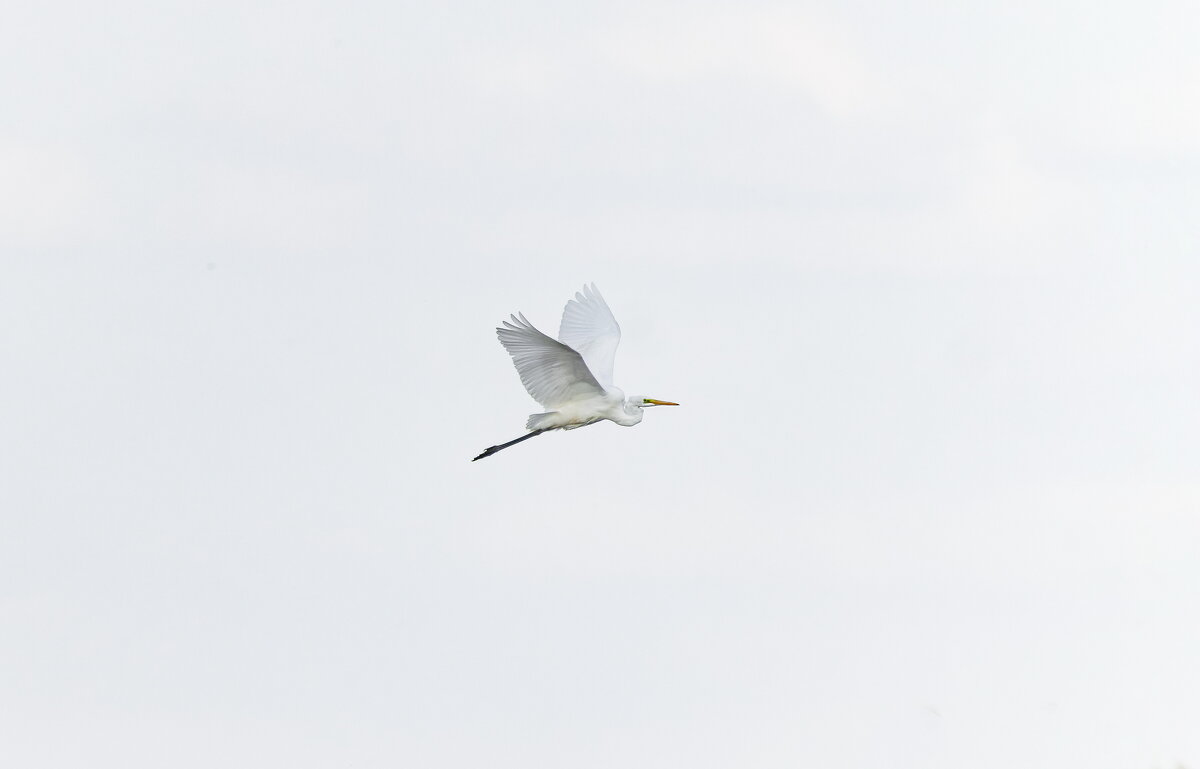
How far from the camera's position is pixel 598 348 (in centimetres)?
2853

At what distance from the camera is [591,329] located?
2873 cm

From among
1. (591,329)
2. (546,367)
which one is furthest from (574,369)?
(591,329)

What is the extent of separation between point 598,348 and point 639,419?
1372 millimetres

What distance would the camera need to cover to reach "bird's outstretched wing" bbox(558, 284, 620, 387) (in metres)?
28.4

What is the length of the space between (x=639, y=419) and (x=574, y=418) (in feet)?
3.36

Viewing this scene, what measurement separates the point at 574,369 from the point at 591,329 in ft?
8.32

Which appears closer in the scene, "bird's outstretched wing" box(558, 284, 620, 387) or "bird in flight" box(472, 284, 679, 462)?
"bird in flight" box(472, 284, 679, 462)

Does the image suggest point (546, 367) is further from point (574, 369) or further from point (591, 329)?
point (591, 329)

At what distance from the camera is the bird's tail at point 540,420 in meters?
27.5

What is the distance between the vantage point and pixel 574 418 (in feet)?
89.7

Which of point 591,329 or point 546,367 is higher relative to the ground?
point 591,329

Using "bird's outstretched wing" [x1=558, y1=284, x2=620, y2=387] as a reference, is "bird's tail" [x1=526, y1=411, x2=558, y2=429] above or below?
below

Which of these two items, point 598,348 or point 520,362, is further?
point 598,348

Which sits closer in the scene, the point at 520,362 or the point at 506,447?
the point at 520,362
